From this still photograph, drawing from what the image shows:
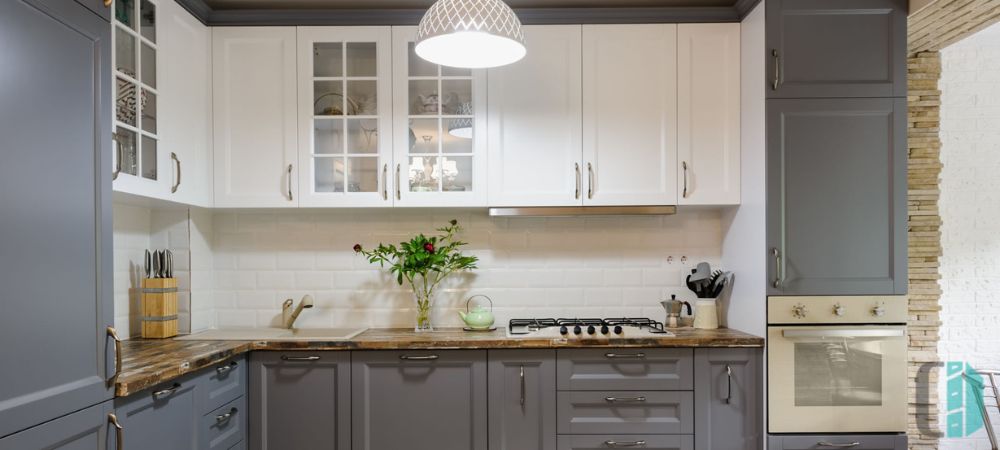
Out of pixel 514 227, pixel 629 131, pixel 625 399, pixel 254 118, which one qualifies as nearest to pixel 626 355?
pixel 625 399

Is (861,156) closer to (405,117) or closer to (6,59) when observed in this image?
(405,117)

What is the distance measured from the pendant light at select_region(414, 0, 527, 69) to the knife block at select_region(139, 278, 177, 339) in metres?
1.76

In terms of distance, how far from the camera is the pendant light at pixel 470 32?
1779mm

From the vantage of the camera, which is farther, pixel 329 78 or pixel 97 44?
pixel 329 78

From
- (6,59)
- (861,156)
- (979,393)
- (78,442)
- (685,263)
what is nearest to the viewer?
(6,59)

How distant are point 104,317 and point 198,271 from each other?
4.74ft

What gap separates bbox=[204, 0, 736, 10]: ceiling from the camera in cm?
297

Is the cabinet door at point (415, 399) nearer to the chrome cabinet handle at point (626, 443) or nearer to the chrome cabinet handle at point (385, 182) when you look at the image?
the chrome cabinet handle at point (626, 443)

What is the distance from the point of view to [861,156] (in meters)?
2.67

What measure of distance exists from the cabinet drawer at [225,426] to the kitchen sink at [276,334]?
12.4 inches

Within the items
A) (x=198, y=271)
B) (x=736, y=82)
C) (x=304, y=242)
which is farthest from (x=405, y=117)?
(x=736, y=82)

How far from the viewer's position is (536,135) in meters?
3.01

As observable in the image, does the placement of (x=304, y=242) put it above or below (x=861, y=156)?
below

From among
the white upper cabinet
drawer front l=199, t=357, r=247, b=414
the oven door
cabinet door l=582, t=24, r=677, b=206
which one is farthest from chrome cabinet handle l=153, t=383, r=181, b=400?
the oven door
